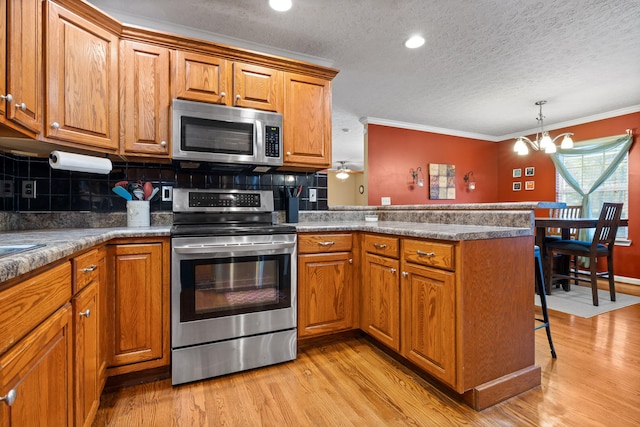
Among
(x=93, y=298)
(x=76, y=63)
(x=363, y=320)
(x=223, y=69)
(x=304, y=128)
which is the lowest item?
(x=363, y=320)

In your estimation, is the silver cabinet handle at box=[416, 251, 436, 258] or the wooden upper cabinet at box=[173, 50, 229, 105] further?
the wooden upper cabinet at box=[173, 50, 229, 105]

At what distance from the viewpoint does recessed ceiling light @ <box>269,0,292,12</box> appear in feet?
6.79

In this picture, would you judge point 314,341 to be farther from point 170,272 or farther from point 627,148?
point 627,148

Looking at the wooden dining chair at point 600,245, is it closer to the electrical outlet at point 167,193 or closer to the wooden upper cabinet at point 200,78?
the wooden upper cabinet at point 200,78

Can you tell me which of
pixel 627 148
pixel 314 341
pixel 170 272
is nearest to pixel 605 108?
pixel 627 148

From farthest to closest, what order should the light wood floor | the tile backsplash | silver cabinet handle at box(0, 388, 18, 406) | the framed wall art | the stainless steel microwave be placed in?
the framed wall art → the stainless steel microwave → the tile backsplash → the light wood floor → silver cabinet handle at box(0, 388, 18, 406)

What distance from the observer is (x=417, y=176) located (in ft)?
17.6

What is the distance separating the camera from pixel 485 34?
2.55 metres

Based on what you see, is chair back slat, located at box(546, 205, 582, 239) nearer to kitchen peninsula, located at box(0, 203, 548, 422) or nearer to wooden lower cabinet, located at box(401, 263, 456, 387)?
→ kitchen peninsula, located at box(0, 203, 548, 422)

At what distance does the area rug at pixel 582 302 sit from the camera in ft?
9.94

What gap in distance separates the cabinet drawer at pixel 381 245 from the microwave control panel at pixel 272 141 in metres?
0.92

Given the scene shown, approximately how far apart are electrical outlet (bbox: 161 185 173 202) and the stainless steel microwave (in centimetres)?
36

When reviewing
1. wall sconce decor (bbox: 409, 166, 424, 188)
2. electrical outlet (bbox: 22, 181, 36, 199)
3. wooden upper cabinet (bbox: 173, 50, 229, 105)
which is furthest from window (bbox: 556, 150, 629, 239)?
electrical outlet (bbox: 22, 181, 36, 199)

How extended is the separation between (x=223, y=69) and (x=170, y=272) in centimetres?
142
